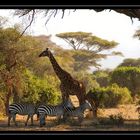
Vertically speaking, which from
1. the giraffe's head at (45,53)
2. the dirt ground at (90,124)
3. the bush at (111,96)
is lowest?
the dirt ground at (90,124)

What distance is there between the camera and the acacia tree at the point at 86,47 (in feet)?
31.0

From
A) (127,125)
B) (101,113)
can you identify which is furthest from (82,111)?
(127,125)

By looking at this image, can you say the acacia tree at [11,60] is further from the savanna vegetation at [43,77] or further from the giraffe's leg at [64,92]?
the giraffe's leg at [64,92]

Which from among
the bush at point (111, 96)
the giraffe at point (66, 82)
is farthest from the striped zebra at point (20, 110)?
the bush at point (111, 96)

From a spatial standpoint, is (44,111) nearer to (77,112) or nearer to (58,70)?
(77,112)

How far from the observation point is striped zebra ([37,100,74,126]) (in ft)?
27.2

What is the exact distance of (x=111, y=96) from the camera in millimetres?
9008

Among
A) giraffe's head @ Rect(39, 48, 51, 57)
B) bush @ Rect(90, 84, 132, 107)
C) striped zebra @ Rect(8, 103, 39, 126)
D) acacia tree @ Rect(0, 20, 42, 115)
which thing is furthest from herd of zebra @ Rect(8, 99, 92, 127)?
giraffe's head @ Rect(39, 48, 51, 57)

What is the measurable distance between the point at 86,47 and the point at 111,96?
2.29m

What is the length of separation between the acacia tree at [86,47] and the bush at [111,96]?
0.72 metres

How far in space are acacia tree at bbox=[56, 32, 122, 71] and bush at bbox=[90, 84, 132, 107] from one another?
2.37 feet

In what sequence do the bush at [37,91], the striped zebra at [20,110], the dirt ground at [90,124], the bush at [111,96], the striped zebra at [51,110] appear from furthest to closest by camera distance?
the bush at [111,96], the bush at [37,91], the striped zebra at [20,110], the striped zebra at [51,110], the dirt ground at [90,124]

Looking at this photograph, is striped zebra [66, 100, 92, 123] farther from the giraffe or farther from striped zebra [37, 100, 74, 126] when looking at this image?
the giraffe
